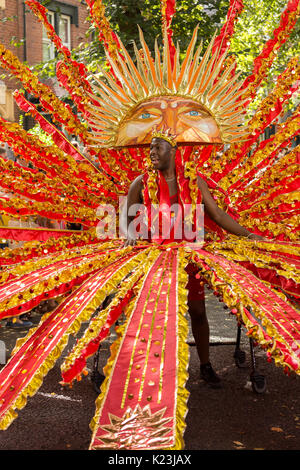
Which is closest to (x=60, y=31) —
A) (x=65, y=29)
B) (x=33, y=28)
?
(x=65, y=29)

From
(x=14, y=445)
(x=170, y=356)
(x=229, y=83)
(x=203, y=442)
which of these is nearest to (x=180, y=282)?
(x=170, y=356)

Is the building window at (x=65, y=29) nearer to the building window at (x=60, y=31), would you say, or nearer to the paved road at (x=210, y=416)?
the building window at (x=60, y=31)

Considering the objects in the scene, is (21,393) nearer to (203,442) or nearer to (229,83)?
(203,442)

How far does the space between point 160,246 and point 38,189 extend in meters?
0.88

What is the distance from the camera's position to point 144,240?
122 inches

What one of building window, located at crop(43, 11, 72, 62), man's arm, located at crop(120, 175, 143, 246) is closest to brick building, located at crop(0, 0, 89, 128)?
building window, located at crop(43, 11, 72, 62)

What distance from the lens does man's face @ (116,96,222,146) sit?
3150 millimetres

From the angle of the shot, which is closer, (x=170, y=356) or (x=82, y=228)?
(x=170, y=356)

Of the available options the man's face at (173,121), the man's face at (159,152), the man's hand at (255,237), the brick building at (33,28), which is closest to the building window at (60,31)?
the brick building at (33,28)

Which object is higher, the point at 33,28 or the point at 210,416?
the point at 33,28

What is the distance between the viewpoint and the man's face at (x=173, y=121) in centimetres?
315

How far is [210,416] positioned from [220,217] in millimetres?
1105

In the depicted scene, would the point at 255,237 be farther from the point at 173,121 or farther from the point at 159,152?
the point at 173,121

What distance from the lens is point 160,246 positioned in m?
2.81
